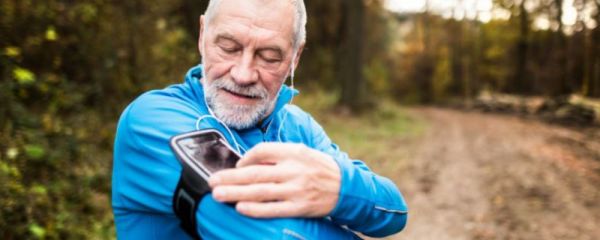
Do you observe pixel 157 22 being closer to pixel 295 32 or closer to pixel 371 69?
pixel 295 32

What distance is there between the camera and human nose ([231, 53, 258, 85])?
176cm

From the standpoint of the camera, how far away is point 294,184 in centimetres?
126

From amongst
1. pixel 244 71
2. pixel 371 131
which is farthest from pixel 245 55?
pixel 371 131

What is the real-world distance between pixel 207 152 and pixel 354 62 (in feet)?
49.4

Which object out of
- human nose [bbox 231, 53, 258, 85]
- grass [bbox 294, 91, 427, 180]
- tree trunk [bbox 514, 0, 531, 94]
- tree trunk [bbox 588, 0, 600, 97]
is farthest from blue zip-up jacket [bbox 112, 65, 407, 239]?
tree trunk [bbox 514, 0, 531, 94]

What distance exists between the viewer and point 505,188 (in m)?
7.45

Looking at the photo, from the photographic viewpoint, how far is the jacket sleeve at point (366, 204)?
54.5 inches

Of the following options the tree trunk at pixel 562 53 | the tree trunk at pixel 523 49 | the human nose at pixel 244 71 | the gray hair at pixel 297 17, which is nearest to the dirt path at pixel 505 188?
the gray hair at pixel 297 17

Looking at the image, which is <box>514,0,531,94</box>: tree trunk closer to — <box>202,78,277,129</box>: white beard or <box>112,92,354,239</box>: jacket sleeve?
<box>202,78,277,129</box>: white beard

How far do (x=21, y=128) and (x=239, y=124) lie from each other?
3320mm

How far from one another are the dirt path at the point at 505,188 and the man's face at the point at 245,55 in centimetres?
419

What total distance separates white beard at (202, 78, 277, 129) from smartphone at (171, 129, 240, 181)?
0.33 metres

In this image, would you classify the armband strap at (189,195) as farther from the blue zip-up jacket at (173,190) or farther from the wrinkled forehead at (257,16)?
the wrinkled forehead at (257,16)

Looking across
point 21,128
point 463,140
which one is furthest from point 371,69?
point 21,128
